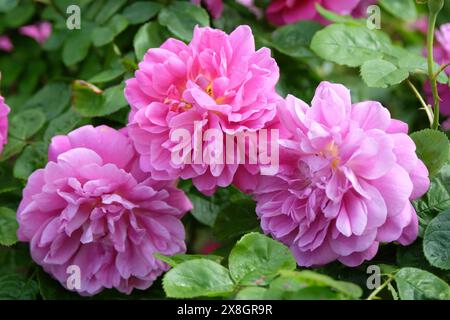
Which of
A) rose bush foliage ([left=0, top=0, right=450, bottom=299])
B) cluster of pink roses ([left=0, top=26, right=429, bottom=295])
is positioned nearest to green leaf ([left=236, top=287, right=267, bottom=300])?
rose bush foliage ([left=0, top=0, right=450, bottom=299])

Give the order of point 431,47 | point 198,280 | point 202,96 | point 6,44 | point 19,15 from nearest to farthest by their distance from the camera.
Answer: point 198,280 < point 202,96 < point 431,47 < point 19,15 < point 6,44

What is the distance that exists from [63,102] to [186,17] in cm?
27

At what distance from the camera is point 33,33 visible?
5.79ft

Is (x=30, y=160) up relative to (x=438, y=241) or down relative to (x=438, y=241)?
down

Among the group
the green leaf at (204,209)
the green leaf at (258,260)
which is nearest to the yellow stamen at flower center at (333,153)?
the green leaf at (258,260)

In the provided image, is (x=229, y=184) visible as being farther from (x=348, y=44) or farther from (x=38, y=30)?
(x=38, y=30)

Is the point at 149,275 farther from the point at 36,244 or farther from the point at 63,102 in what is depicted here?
the point at 63,102

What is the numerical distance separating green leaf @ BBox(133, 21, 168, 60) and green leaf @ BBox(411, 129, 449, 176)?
1.59 ft

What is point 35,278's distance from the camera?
115cm

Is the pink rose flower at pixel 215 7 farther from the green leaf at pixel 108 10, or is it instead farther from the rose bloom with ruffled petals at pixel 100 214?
the rose bloom with ruffled petals at pixel 100 214

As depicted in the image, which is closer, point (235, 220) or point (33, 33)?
point (235, 220)

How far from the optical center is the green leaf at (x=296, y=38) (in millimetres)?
1281

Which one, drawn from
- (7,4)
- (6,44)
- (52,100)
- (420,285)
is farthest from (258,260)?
(6,44)

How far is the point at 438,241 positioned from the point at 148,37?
0.61m
